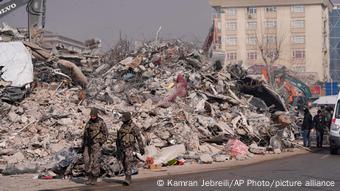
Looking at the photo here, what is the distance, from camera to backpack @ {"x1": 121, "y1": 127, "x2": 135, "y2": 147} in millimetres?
12789

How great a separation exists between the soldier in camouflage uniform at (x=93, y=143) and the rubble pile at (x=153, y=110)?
111 cm

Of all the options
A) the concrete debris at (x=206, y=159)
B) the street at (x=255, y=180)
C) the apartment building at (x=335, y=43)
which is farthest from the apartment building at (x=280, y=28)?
the street at (x=255, y=180)

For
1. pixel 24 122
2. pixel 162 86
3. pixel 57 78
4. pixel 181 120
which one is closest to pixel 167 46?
pixel 162 86

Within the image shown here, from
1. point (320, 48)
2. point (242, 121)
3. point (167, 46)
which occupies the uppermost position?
point (320, 48)

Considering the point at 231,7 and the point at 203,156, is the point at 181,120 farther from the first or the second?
the point at 231,7

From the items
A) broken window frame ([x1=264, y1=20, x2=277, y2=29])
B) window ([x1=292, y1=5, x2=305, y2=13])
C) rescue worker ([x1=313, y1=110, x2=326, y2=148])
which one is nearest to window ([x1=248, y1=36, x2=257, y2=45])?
broken window frame ([x1=264, y1=20, x2=277, y2=29])

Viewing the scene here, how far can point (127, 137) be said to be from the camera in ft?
42.1

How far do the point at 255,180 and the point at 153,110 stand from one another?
26.6ft

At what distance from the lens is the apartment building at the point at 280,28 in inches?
3799

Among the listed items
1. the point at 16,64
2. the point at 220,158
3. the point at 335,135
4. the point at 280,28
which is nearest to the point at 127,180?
the point at 220,158

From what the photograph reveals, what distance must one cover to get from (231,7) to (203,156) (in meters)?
86.3

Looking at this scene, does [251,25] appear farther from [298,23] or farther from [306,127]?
[306,127]

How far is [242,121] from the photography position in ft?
70.4

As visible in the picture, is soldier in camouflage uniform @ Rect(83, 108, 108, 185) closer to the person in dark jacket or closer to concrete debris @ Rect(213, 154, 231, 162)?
concrete debris @ Rect(213, 154, 231, 162)
